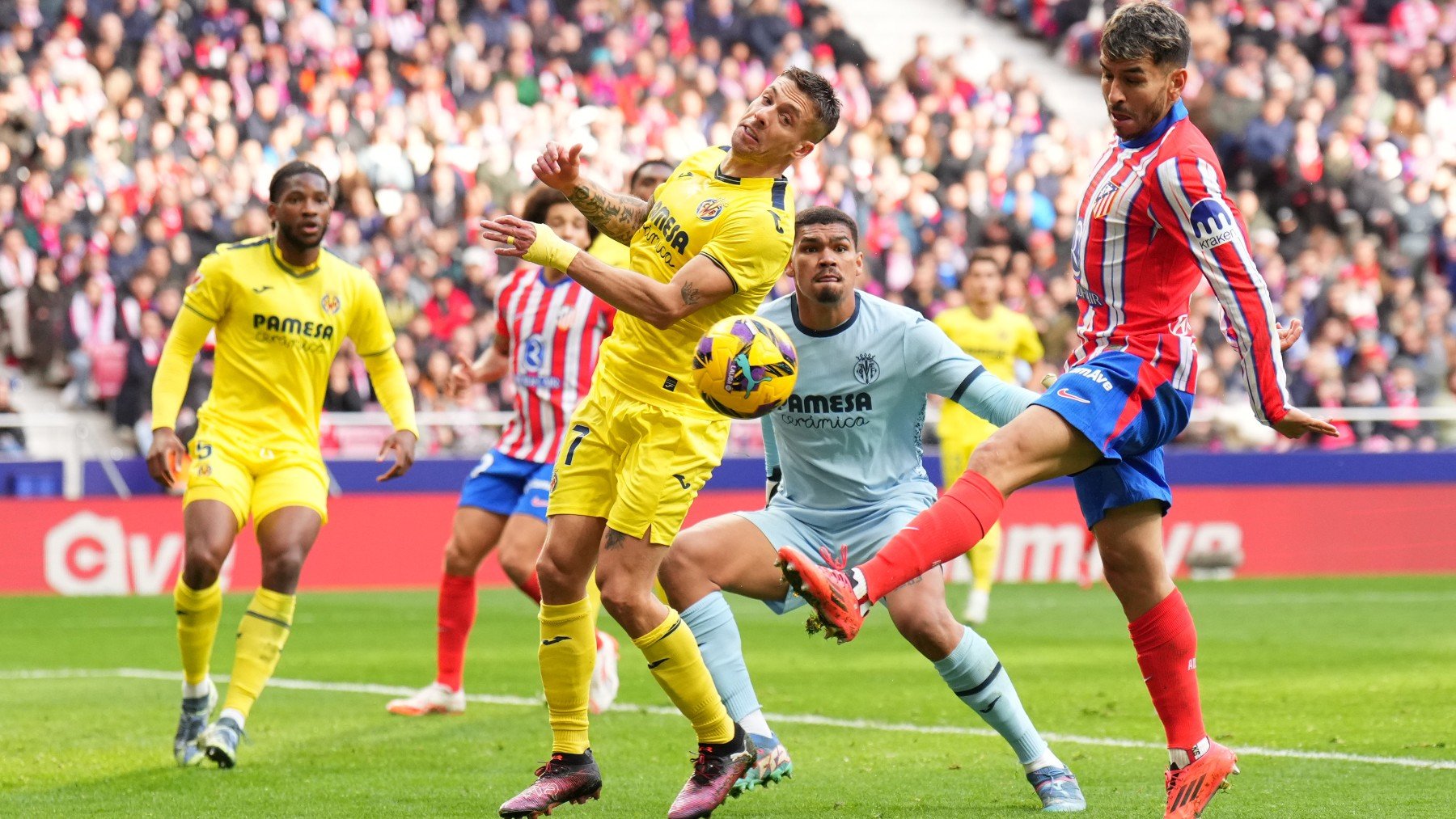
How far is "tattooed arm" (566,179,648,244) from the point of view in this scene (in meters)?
6.42

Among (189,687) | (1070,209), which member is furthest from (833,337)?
(1070,209)

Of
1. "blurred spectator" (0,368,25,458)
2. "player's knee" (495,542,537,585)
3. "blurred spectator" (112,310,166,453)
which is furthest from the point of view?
"blurred spectator" (112,310,166,453)

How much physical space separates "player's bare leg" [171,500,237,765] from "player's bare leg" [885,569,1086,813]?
287cm

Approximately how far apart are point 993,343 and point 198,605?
24.4 feet

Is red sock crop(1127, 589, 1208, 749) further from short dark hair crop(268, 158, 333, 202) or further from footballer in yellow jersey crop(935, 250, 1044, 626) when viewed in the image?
footballer in yellow jersey crop(935, 250, 1044, 626)

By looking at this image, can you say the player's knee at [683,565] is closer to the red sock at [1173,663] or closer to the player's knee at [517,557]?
the red sock at [1173,663]

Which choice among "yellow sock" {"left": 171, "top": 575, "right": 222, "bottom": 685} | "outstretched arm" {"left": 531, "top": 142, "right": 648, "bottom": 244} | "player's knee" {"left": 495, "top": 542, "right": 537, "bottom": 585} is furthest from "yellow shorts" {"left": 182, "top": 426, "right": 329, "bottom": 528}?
"outstretched arm" {"left": 531, "top": 142, "right": 648, "bottom": 244}

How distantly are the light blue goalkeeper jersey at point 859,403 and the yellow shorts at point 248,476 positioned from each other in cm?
217

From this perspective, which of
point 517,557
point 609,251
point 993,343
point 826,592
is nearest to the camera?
point 826,592

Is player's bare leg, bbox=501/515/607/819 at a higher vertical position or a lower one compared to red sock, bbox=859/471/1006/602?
lower

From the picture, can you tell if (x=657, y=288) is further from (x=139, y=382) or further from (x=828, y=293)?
(x=139, y=382)

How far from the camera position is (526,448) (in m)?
9.30

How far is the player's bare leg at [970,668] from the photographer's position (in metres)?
6.23

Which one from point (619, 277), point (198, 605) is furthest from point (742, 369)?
point (198, 605)
